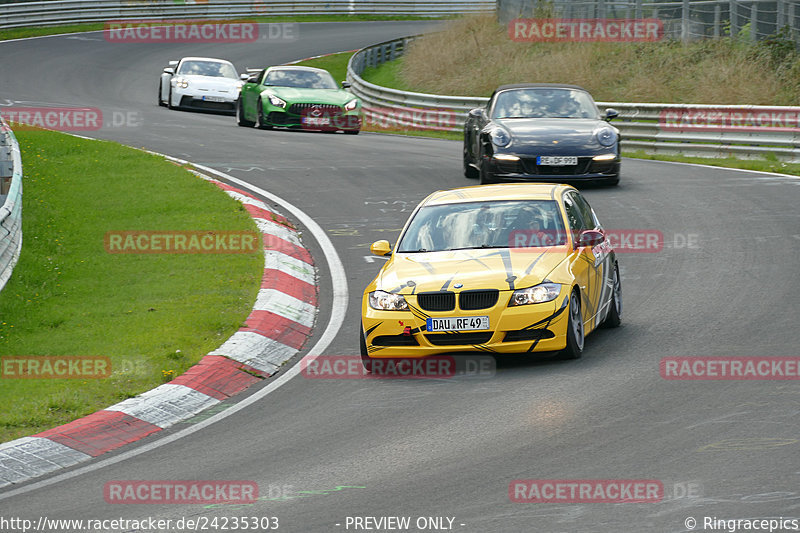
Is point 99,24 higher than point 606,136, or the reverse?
point 606,136

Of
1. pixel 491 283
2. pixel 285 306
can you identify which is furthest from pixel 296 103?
pixel 491 283

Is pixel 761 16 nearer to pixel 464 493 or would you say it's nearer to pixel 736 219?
pixel 736 219

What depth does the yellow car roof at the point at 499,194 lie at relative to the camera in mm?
10867

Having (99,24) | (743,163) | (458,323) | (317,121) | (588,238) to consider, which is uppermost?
(588,238)

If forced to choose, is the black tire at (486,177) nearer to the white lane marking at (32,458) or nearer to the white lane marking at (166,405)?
the white lane marking at (166,405)

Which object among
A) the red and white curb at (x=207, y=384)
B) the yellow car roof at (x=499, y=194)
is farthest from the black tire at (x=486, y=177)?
the yellow car roof at (x=499, y=194)

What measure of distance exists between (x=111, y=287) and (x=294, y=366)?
320 centimetres

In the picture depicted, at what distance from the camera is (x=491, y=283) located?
942cm

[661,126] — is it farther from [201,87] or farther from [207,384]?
[207,384]

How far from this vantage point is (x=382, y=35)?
179ft

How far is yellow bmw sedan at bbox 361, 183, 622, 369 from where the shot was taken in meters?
9.34

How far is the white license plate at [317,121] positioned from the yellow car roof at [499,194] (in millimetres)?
15517

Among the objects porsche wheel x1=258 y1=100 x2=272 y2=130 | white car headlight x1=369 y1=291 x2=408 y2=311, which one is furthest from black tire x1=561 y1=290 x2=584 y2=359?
porsche wheel x1=258 y1=100 x2=272 y2=130

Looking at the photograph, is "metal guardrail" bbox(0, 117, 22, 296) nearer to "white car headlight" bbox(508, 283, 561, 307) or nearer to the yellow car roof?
the yellow car roof
